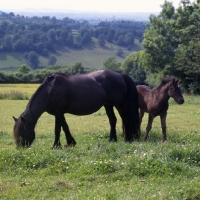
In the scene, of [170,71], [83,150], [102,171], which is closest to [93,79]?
[83,150]

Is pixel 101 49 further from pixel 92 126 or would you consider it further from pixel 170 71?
pixel 92 126

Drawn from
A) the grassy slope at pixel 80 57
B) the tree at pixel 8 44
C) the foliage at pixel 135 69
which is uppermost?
the foliage at pixel 135 69

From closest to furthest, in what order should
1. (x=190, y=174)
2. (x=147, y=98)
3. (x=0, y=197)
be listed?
1. (x=0, y=197)
2. (x=190, y=174)
3. (x=147, y=98)

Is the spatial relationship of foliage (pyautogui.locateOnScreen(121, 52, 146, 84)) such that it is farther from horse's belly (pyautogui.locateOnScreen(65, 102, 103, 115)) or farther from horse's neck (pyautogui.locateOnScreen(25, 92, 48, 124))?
horse's neck (pyautogui.locateOnScreen(25, 92, 48, 124))

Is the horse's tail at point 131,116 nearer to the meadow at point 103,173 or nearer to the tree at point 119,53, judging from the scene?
the meadow at point 103,173

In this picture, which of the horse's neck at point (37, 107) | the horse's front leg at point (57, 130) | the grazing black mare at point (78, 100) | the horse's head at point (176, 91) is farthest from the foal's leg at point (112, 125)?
the horse's neck at point (37, 107)

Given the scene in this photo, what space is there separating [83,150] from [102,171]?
1610 millimetres

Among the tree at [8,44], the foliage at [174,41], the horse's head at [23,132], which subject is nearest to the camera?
the horse's head at [23,132]

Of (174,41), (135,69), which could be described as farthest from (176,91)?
(135,69)

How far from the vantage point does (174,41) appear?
5409cm

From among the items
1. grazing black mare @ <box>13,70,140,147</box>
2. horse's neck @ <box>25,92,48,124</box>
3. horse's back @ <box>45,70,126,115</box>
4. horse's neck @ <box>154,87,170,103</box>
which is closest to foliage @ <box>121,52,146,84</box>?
horse's neck @ <box>154,87,170,103</box>

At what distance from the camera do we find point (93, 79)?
35.3 feet

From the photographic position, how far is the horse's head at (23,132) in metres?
9.65

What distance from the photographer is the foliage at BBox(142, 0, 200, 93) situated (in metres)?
47.3
